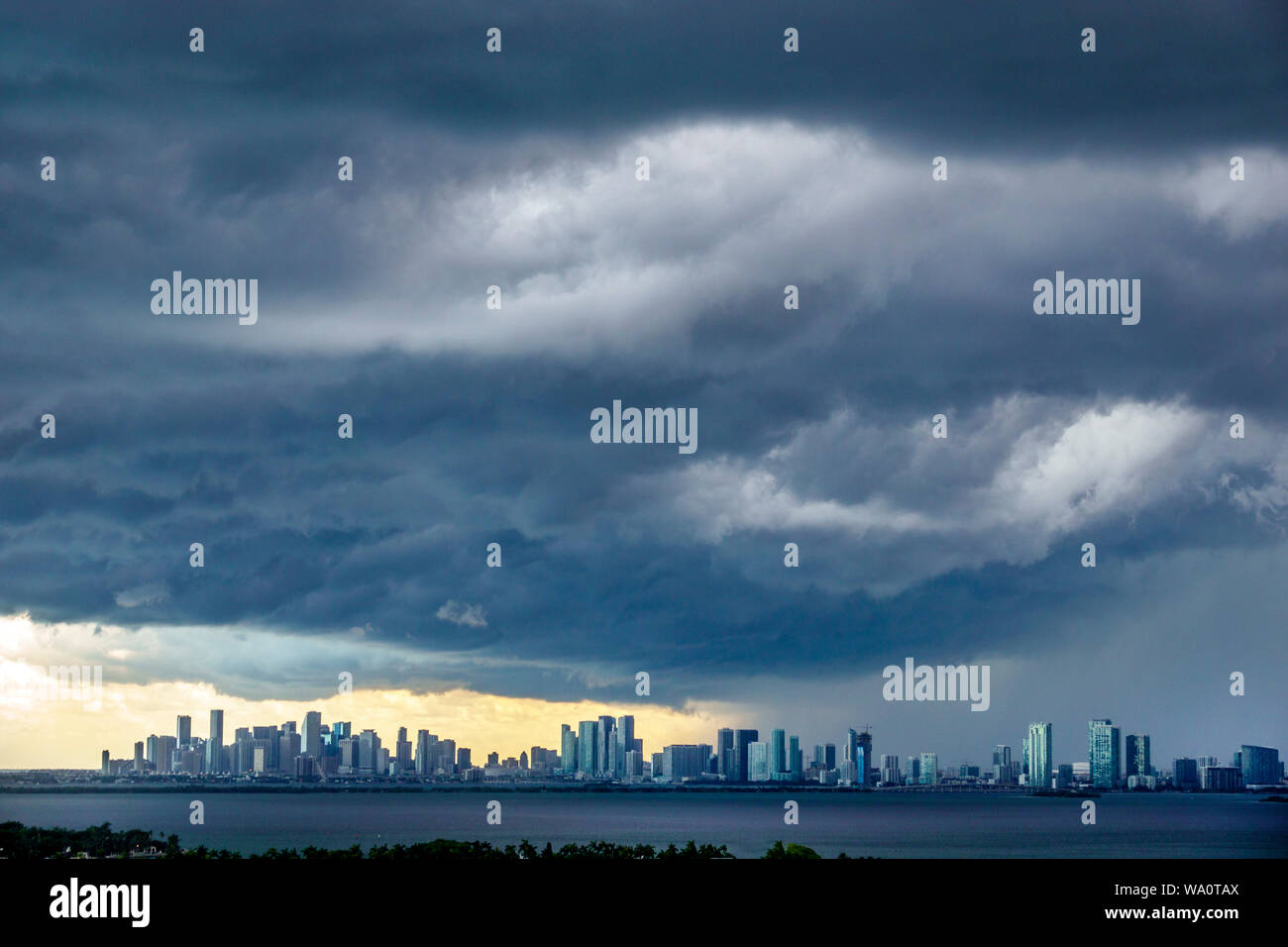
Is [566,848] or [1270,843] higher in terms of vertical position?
[566,848]

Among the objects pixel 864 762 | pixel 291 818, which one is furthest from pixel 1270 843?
pixel 291 818

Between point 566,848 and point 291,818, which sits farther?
point 291,818

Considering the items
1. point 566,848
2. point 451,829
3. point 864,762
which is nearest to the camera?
point 566,848
